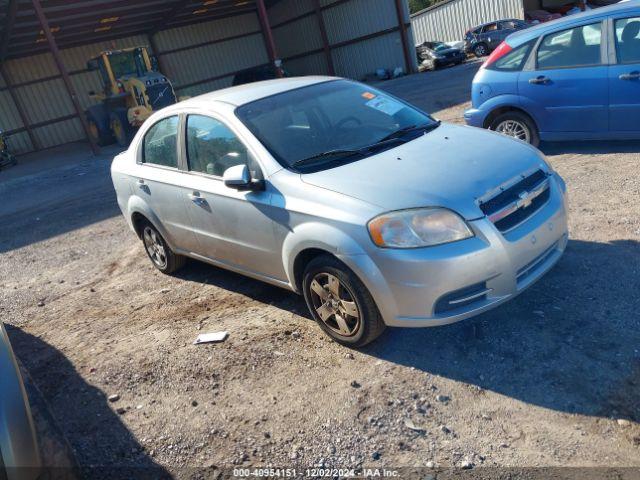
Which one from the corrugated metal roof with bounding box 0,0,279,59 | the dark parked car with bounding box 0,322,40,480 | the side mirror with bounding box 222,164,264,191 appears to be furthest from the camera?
the corrugated metal roof with bounding box 0,0,279,59

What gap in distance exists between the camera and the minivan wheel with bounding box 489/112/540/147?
6750mm

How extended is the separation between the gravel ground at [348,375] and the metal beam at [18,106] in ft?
68.8

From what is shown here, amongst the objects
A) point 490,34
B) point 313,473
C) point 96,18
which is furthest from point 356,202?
point 490,34

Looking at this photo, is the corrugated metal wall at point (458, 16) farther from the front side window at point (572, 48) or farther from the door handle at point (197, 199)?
the door handle at point (197, 199)

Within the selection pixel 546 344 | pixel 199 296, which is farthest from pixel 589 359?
pixel 199 296

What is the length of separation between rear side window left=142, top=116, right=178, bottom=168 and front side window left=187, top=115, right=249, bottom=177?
245mm

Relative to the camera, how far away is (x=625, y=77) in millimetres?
5895

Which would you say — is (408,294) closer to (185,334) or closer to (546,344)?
(546,344)

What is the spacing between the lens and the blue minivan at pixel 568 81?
19.6 feet

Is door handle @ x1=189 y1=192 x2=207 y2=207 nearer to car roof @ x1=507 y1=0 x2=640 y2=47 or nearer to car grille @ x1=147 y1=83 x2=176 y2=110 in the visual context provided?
car roof @ x1=507 y1=0 x2=640 y2=47

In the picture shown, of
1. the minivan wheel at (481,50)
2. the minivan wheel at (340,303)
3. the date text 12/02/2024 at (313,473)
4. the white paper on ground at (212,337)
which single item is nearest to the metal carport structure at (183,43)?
the minivan wheel at (481,50)

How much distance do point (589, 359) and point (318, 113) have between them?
8.41 ft

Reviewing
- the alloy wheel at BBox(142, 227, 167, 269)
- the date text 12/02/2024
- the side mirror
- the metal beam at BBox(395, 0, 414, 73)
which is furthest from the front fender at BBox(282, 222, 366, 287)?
the metal beam at BBox(395, 0, 414, 73)

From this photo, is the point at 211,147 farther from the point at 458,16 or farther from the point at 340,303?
the point at 458,16
